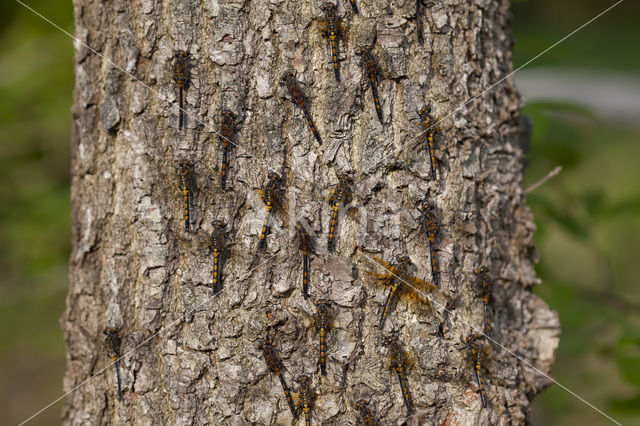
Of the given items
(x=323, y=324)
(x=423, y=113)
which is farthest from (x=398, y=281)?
(x=423, y=113)

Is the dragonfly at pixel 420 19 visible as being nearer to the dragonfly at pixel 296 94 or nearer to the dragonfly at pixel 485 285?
the dragonfly at pixel 296 94

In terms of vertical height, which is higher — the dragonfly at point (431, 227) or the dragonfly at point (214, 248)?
the dragonfly at point (214, 248)

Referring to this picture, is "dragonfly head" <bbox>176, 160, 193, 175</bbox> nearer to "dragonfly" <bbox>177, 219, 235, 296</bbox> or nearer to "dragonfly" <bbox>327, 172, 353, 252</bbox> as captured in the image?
"dragonfly" <bbox>177, 219, 235, 296</bbox>

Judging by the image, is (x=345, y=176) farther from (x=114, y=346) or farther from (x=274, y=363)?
(x=114, y=346)

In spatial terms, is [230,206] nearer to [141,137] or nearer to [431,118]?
[141,137]

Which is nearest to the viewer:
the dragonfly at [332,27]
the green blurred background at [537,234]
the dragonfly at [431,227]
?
the dragonfly at [332,27]

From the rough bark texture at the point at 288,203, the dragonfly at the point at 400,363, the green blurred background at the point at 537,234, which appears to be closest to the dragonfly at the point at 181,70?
the rough bark texture at the point at 288,203
